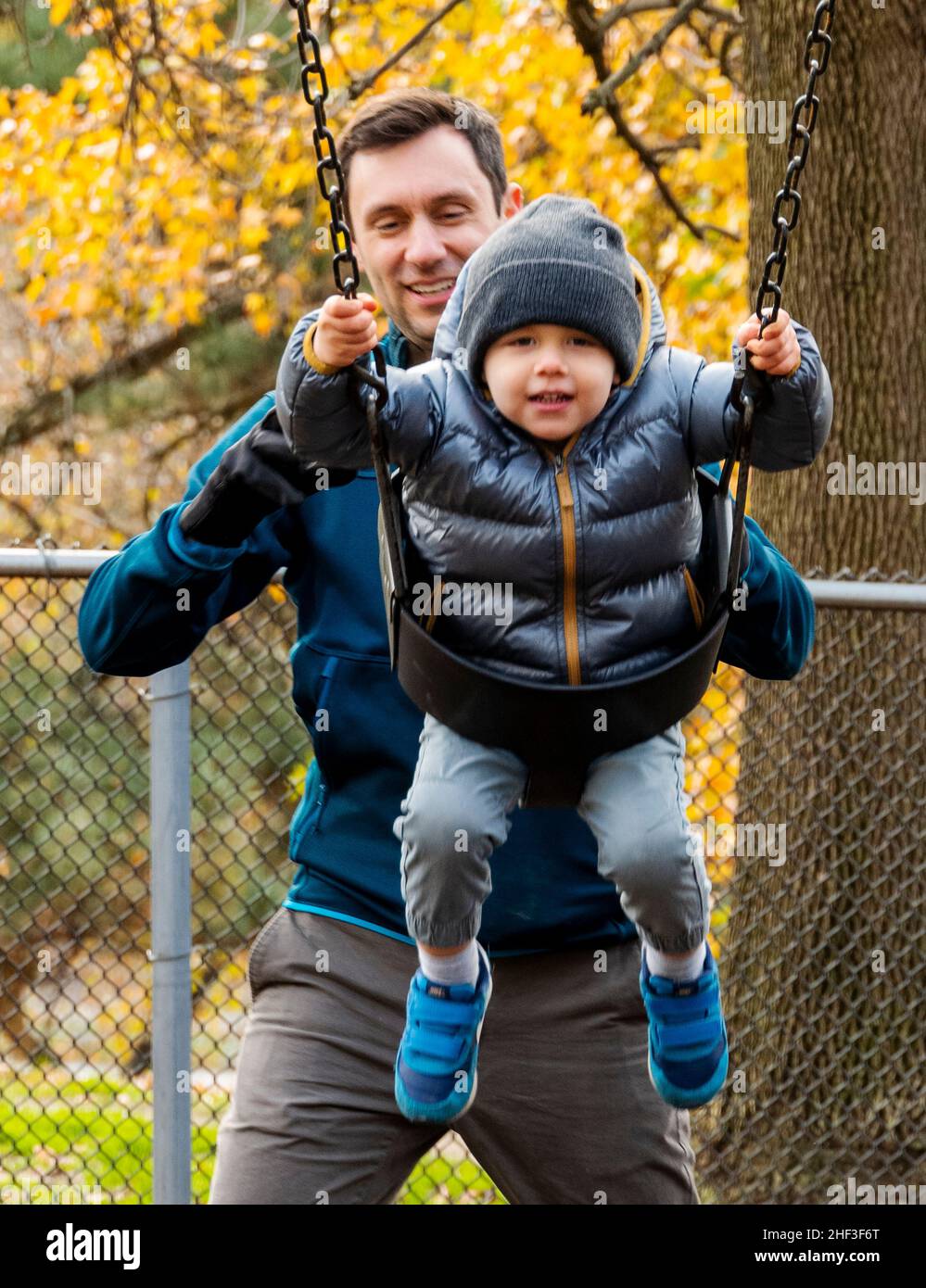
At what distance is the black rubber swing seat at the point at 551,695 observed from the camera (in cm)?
188

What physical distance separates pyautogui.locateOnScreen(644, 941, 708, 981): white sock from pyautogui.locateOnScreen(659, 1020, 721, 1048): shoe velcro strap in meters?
0.06

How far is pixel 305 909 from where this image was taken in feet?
8.11

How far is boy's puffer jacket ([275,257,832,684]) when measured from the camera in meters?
1.93

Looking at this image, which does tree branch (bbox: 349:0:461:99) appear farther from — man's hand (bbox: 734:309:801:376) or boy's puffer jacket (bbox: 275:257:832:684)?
man's hand (bbox: 734:309:801:376)

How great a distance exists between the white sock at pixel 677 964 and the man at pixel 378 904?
378 millimetres

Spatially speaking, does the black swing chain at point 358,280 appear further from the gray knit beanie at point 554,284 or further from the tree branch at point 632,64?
the tree branch at point 632,64

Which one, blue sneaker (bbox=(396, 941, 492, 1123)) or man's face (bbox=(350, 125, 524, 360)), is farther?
man's face (bbox=(350, 125, 524, 360))

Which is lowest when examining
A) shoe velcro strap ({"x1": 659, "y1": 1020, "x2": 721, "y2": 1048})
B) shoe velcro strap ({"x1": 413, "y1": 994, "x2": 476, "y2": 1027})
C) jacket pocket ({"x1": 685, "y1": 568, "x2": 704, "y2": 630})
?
shoe velcro strap ({"x1": 659, "y1": 1020, "x2": 721, "y2": 1048})

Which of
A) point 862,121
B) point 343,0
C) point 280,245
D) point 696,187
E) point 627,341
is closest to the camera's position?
point 627,341

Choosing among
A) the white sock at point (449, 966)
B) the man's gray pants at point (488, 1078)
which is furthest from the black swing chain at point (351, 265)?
the man's gray pants at point (488, 1078)

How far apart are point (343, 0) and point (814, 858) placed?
4.46 metres

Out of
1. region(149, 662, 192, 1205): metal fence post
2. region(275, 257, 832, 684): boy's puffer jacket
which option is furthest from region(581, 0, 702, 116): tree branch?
region(275, 257, 832, 684): boy's puffer jacket

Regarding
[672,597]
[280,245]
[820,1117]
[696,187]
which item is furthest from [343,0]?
[672,597]
